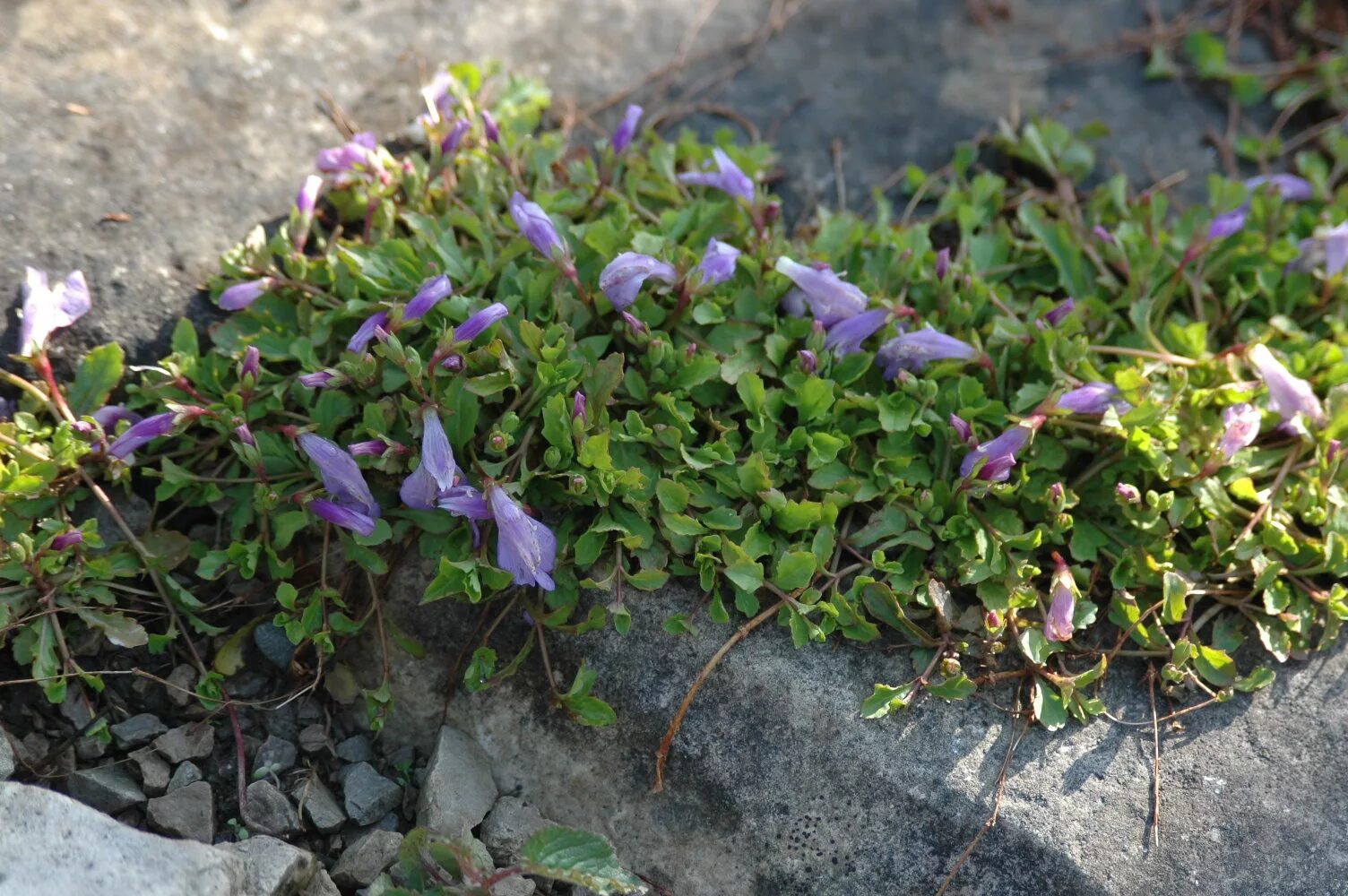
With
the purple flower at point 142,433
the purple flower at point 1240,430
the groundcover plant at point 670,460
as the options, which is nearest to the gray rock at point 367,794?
→ the groundcover plant at point 670,460

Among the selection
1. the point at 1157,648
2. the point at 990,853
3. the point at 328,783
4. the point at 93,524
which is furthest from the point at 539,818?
the point at 1157,648

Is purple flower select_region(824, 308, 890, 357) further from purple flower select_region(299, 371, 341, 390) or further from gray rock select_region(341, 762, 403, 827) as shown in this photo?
gray rock select_region(341, 762, 403, 827)

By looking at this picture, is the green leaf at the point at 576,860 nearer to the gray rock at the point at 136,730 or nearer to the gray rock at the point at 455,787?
the gray rock at the point at 455,787

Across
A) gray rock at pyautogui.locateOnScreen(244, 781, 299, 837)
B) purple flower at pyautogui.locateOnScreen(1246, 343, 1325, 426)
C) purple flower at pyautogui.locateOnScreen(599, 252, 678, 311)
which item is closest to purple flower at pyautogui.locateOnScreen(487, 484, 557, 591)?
purple flower at pyautogui.locateOnScreen(599, 252, 678, 311)

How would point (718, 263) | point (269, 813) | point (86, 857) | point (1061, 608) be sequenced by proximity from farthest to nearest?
point (718, 263), point (1061, 608), point (269, 813), point (86, 857)

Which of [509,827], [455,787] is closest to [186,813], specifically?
[455,787]

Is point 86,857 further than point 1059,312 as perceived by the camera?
No

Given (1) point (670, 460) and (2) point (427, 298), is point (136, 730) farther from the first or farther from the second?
(1) point (670, 460)
